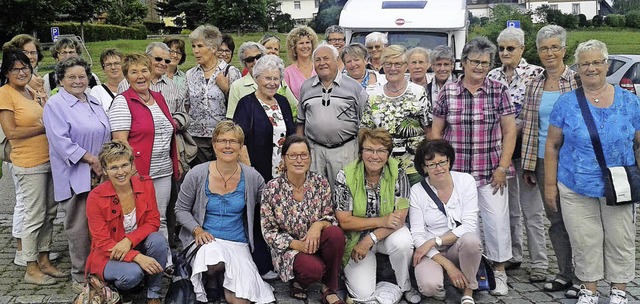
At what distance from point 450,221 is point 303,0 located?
7289 cm

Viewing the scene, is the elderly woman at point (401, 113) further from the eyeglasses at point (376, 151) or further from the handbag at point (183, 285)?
the handbag at point (183, 285)

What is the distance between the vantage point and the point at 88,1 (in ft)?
117

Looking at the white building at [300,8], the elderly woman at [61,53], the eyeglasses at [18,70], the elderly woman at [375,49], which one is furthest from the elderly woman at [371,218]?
the white building at [300,8]

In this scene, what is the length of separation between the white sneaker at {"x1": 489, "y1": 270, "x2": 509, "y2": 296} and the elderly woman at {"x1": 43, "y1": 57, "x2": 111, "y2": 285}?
Answer: 11.0 ft

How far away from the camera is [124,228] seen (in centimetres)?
497

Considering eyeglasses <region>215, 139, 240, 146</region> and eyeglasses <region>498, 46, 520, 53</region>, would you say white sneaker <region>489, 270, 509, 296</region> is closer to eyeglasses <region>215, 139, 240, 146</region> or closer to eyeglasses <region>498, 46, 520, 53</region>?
eyeglasses <region>498, 46, 520, 53</region>

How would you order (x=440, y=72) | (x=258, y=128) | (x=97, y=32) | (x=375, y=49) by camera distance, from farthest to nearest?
(x=97, y=32)
(x=375, y=49)
(x=440, y=72)
(x=258, y=128)

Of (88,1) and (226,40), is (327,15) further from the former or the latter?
(88,1)

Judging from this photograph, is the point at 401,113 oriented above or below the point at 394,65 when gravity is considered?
below

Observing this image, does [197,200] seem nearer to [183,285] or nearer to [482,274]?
[183,285]

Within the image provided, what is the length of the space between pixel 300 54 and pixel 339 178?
188 cm

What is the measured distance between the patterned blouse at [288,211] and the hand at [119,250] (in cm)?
106

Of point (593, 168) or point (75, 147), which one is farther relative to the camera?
point (75, 147)

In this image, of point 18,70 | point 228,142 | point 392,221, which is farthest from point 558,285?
point 18,70
